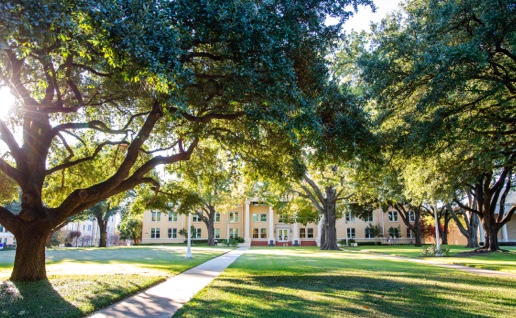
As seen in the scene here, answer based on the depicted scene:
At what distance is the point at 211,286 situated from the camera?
9961 mm

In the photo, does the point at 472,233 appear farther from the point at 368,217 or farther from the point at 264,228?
the point at 264,228

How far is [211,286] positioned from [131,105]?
721 cm

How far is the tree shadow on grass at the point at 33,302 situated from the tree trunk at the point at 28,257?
0.68 meters

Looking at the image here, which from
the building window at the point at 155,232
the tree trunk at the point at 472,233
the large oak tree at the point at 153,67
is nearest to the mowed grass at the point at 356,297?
the large oak tree at the point at 153,67

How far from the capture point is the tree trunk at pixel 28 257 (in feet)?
33.8

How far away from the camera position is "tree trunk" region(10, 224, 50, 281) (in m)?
10.3

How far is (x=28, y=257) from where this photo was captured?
34.2ft

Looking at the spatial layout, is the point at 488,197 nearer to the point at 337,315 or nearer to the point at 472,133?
the point at 472,133

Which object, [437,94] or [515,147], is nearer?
[437,94]

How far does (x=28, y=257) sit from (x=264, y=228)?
4827 cm

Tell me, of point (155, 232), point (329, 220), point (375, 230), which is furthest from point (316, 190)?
point (155, 232)

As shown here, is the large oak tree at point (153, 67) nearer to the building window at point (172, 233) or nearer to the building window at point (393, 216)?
the building window at point (172, 233)

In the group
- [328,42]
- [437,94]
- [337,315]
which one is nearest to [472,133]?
[437,94]

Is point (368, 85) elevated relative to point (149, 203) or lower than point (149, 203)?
elevated
